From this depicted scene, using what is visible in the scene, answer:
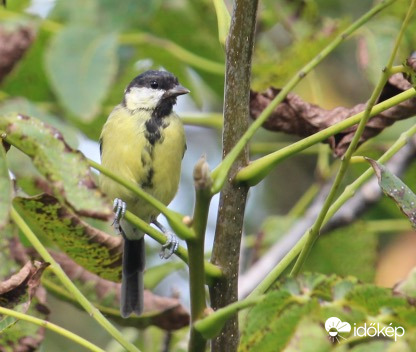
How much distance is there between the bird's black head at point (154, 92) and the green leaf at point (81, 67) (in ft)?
0.93

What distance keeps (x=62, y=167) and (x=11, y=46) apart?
1.42m

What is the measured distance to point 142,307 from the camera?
2.36 meters

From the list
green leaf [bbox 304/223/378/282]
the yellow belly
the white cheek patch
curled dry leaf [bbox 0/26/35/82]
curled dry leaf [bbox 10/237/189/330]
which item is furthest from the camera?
the white cheek patch

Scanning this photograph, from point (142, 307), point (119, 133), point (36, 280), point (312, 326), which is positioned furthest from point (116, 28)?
point (312, 326)

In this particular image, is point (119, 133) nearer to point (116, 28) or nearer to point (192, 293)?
point (116, 28)

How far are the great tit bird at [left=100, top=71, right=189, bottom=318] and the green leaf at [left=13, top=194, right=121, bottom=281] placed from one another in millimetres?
712

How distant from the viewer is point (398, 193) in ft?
4.44

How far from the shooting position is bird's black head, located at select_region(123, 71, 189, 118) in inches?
118

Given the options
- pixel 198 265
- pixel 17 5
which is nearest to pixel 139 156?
pixel 17 5

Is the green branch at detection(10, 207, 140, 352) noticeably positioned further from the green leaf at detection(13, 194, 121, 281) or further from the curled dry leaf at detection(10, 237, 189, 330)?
the curled dry leaf at detection(10, 237, 189, 330)

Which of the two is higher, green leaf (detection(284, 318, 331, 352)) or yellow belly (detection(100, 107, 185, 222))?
yellow belly (detection(100, 107, 185, 222))

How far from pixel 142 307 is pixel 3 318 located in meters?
0.91

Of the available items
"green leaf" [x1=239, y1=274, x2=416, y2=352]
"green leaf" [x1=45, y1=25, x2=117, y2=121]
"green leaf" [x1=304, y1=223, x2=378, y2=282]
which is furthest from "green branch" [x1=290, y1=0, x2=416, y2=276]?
"green leaf" [x1=304, y1=223, x2=378, y2=282]

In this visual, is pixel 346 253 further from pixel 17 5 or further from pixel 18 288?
pixel 18 288
